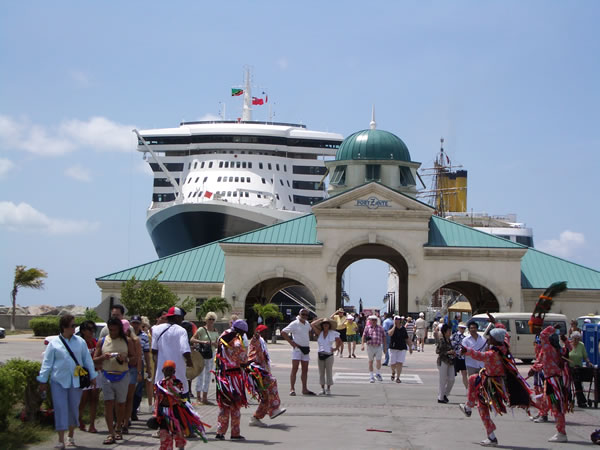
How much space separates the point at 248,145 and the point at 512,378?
57576 mm

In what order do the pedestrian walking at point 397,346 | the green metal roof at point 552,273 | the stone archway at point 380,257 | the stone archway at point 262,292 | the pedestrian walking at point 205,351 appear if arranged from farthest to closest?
the stone archway at point 380,257 → the stone archway at point 262,292 → the green metal roof at point 552,273 → the pedestrian walking at point 397,346 → the pedestrian walking at point 205,351

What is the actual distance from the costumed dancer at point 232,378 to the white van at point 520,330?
16.3 m


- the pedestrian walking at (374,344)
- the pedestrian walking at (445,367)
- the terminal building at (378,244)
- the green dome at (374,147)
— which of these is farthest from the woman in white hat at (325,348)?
the green dome at (374,147)

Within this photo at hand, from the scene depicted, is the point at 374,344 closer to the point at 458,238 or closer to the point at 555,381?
the point at 555,381

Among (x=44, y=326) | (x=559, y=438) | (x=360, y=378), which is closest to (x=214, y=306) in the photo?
(x=44, y=326)

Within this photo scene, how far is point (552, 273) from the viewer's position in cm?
4656

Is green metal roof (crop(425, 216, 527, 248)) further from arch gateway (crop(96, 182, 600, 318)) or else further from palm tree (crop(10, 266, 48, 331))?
palm tree (crop(10, 266, 48, 331))

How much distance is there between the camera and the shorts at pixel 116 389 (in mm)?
11844

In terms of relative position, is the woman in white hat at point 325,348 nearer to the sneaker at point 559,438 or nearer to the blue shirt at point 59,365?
the sneaker at point 559,438

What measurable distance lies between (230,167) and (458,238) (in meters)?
26.5

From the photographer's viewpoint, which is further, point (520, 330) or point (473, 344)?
point (520, 330)

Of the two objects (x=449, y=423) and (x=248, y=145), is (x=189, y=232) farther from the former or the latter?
(x=449, y=423)

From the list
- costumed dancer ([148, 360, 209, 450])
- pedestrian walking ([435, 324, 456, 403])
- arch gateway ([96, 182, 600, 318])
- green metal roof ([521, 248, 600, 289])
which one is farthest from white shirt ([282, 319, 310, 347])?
green metal roof ([521, 248, 600, 289])

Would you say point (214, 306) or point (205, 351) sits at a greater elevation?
point (214, 306)
